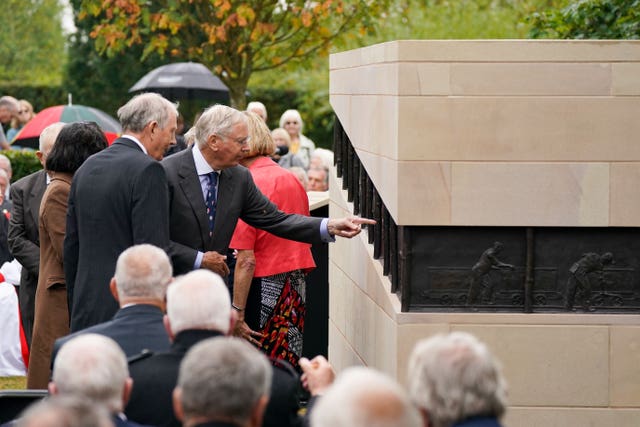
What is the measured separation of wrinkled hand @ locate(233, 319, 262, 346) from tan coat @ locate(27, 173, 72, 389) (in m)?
1.03

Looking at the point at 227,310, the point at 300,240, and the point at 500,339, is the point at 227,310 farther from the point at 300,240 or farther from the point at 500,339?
the point at 300,240

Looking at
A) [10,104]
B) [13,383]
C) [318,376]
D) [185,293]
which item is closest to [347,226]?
[318,376]

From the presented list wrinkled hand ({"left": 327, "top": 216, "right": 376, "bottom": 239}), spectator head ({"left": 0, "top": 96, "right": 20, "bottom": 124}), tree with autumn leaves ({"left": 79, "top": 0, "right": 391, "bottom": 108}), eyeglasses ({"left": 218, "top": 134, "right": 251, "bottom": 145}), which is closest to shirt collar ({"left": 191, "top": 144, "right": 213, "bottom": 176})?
eyeglasses ({"left": 218, "top": 134, "right": 251, "bottom": 145})

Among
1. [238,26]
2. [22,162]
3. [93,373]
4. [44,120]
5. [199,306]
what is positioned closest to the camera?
[93,373]

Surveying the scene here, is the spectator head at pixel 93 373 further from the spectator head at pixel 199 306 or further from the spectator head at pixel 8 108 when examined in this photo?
the spectator head at pixel 8 108

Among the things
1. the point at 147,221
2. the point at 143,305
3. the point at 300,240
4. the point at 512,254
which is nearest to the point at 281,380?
the point at 143,305

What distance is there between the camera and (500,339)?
679 centimetres

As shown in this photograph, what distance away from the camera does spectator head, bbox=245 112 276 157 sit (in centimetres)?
809

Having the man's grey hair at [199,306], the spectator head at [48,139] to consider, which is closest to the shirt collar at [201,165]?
the spectator head at [48,139]

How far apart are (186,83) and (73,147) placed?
1071 cm

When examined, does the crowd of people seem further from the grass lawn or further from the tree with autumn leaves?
the tree with autumn leaves

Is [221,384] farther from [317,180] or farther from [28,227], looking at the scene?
[317,180]

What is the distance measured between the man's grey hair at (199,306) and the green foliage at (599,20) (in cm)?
673

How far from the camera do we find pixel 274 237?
26.8 ft
